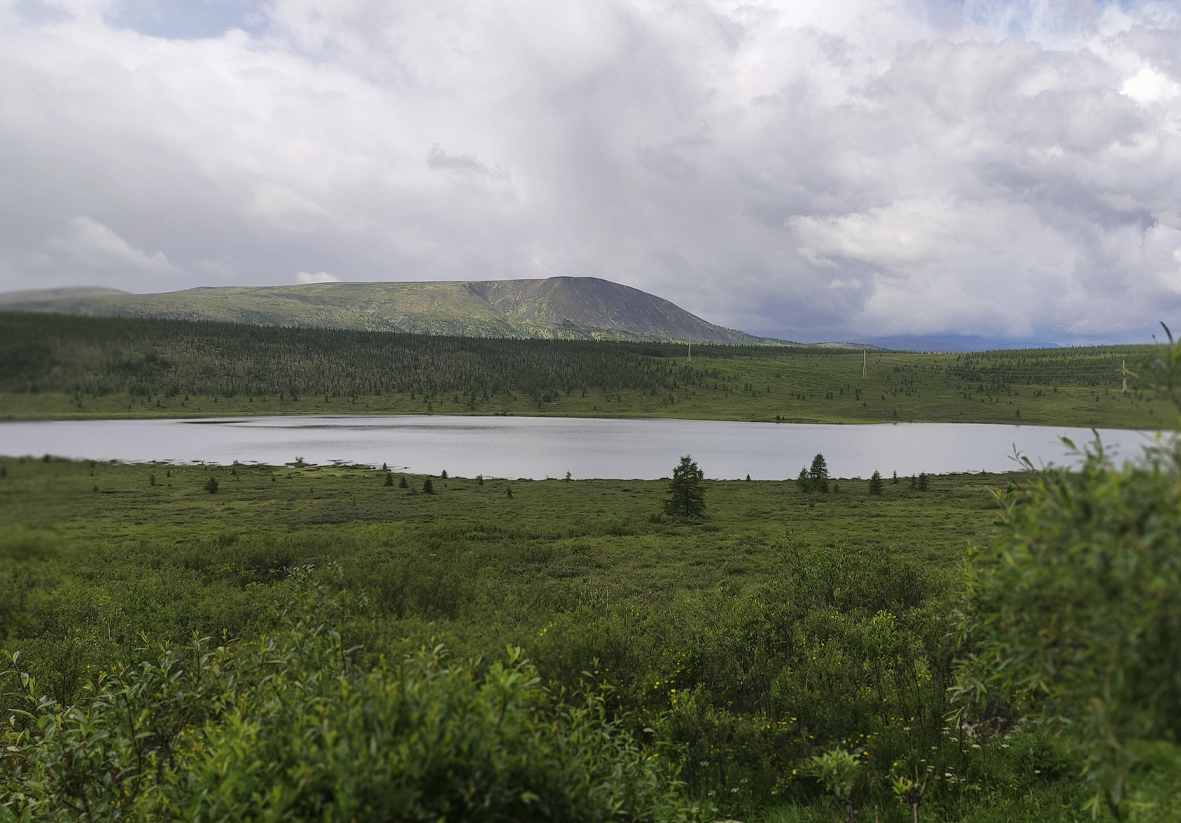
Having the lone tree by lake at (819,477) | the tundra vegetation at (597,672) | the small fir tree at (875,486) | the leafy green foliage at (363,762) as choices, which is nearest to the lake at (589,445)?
the lone tree by lake at (819,477)

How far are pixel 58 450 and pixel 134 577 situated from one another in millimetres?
28810

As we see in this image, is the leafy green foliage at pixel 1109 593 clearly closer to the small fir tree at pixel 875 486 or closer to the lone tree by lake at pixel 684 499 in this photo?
the lone tree by lake at pixel 684 499

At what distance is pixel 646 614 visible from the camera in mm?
20625

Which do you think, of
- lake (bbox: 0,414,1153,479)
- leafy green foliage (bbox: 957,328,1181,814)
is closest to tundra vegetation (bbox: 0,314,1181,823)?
leafy green foliage (bbox: 957,328,1181,814)

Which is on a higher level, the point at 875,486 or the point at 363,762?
the point at 363,762

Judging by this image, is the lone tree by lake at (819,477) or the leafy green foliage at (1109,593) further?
the lone tree by lake at (819,477)

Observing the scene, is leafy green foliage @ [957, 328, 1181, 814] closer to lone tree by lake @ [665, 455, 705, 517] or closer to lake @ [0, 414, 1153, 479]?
lone tree by lake @ [665, 455, 705, 517]

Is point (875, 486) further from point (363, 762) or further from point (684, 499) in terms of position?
point (363, 762)

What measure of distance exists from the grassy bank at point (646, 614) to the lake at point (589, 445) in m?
32.2

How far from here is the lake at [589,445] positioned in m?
87.3

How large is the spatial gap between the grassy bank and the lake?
32.2 m

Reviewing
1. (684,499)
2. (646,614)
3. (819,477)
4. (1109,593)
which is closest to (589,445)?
(819,477)

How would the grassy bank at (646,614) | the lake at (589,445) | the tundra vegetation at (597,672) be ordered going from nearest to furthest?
the tundra vegetation at (597,672) → the grassy bank at (646,614) → the lake at (589,445)

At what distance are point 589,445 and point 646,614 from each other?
9546 cm
